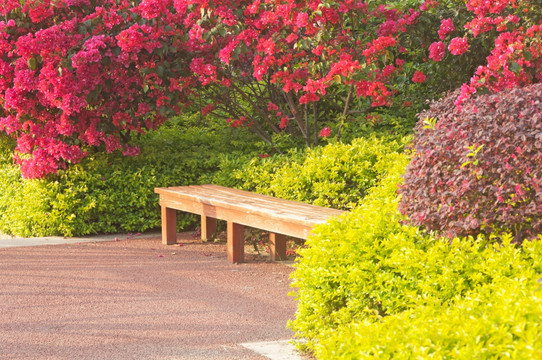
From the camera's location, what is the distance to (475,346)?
2.81 m

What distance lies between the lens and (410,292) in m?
3.90

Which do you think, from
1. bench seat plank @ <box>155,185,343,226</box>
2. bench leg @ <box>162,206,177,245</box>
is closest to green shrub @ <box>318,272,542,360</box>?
bench seat plank @ <box>155,185,343,226</box>

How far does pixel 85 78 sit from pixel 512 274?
492 centimetres

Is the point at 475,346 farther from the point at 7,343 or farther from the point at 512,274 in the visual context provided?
the point at 7,343

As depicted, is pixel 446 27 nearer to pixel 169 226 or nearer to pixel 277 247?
pixel 277 247

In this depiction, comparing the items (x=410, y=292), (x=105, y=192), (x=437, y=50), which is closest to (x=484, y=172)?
(x=410, y=292)

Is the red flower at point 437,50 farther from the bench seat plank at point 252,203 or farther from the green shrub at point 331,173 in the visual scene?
the bench seat plank at point 252,203

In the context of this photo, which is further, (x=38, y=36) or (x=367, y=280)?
(x=38, y=36)

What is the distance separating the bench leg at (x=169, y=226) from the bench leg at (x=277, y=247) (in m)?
1.19

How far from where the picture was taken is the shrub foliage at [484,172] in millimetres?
3908

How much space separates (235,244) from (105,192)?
1.94 m

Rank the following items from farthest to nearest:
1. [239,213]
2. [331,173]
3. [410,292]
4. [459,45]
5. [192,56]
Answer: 1. [192,56]
2. [331,173]
3. [459,45]
4. [239,213]
5. [410,292]

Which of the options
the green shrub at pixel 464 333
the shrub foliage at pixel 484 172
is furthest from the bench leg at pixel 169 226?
the green shrub at pixel 464 333

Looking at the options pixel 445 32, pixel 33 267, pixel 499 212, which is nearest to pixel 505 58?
pixel 445 32
